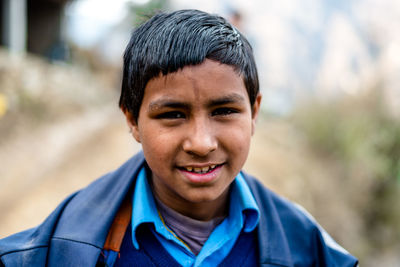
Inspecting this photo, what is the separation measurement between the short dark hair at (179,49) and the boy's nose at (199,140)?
21 cm

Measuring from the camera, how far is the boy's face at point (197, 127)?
1201 mm

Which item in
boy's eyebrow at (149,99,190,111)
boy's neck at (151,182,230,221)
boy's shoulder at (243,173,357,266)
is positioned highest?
boy's eyebrow at (149,99,190,111)

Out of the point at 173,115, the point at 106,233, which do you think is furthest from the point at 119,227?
the point at 173,115

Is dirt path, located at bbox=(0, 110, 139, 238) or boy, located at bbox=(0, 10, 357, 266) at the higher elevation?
boy, located at bbox=(0, 10, 357, 266)

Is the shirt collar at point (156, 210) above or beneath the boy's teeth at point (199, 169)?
beneath

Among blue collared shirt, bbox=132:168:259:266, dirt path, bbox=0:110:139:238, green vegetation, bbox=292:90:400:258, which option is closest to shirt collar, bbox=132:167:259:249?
blue collared shirt, bbox=132:168:259:266

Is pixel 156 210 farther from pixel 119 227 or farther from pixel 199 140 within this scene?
pixel 199 140

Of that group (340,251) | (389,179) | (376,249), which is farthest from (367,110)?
(340,251)

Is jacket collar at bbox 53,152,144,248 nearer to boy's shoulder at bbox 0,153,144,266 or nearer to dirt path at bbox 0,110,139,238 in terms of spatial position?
boy's shoulder at bbox 0,153,144,266

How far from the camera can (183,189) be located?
1.29 m

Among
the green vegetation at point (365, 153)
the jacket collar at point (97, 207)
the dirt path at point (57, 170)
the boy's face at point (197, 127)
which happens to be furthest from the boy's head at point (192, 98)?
the green vegetation at point (365, 153)

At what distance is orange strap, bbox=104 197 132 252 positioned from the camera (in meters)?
1.32

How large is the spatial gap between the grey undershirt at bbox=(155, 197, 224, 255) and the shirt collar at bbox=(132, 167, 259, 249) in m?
0.05

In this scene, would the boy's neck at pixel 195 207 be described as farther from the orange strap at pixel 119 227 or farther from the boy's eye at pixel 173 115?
the boy's eye at pixel 173 115
